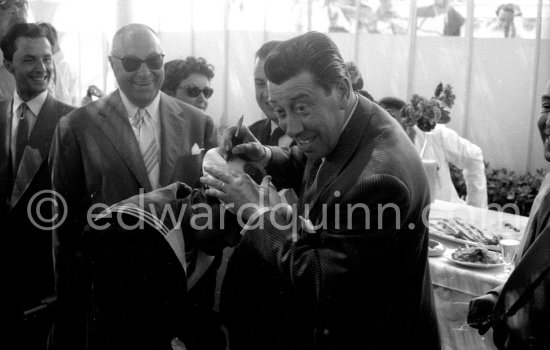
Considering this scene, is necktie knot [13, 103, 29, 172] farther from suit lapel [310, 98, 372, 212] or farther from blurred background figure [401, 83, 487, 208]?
blurred background figure [401, 83, 487, 208]

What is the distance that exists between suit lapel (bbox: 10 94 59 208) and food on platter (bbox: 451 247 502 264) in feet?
7.73

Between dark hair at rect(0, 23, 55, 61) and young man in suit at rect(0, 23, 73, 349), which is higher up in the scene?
dark hair at rect(0, 23, 55, 61)

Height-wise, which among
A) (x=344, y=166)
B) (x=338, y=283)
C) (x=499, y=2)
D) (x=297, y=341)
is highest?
(x=499, y=2)

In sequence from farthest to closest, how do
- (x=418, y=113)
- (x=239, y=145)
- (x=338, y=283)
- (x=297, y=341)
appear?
(x=418, y=113)
(x=239, y=145)
(x=297, y=341)
(x=338, y=283)

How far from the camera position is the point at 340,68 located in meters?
1.73

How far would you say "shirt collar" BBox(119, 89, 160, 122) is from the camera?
9.92 ft

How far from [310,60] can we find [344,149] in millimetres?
279

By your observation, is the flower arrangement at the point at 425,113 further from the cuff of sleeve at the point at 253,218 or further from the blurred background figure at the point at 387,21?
the blurred background figure at the point at 387,21

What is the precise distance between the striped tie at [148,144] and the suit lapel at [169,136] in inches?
1.3

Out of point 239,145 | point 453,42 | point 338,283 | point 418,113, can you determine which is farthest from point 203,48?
point 338,283

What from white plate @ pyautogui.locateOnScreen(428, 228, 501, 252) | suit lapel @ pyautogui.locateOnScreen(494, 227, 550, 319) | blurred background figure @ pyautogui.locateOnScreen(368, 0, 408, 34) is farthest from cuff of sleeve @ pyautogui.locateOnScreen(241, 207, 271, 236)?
blurred background figure @ pyautogui.locateOnScreen(368, 0, 408, 34)

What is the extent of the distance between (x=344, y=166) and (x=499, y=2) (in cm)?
617

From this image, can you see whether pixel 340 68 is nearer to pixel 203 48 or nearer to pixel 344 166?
pixel 344 166

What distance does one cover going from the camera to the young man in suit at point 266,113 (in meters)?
3.48
